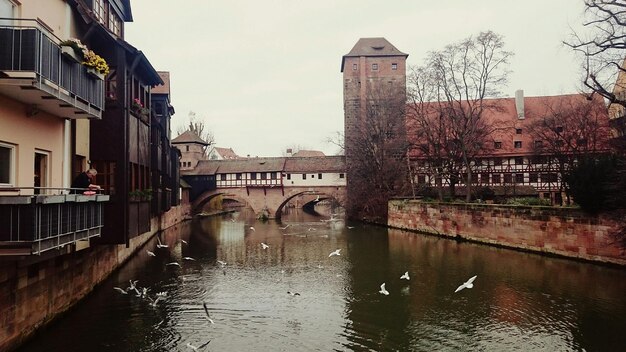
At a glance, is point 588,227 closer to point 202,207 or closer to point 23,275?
point 23,275

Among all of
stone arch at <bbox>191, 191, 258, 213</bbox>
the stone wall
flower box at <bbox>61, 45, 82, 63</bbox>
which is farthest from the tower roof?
flower box at <bbox>61, 45, 82, 63</bbox>

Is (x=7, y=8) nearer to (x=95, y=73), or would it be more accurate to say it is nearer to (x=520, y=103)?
(x=95, y=73)

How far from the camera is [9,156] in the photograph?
748 centimetres

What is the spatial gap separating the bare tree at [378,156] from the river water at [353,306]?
15.8m

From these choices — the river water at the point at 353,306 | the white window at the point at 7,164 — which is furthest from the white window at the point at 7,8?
the river water at the point at 353,306

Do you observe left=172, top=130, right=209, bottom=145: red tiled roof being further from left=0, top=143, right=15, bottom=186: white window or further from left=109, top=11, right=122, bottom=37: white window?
left=0, top=143, right=15, bottom=186: white window

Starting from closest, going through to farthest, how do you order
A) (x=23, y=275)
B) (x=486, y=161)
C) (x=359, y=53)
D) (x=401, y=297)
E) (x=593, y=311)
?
(x=23, y=275) → (x=593, y=311) → (x=401, y=297) → (x=486, y=161) → (x=359, y=53)

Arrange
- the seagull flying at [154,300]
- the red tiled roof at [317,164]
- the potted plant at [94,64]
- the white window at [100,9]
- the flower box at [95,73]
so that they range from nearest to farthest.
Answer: the potted plant at [94,64]
the flower box at [95,73]
the seagull flying at [154,300]
the white window at [100,9]
the red tiled roof at [317,164]

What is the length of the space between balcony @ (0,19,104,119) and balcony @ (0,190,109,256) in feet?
5.38

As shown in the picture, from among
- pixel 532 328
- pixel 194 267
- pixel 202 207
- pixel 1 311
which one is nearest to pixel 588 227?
pixel 532 328

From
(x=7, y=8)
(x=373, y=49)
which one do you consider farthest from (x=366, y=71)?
(x=7, y=8)

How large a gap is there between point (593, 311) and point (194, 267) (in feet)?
43.4

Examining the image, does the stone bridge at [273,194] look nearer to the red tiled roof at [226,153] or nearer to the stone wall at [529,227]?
the stone wall at [529,227]

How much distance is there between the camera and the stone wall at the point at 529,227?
16.9 meters
